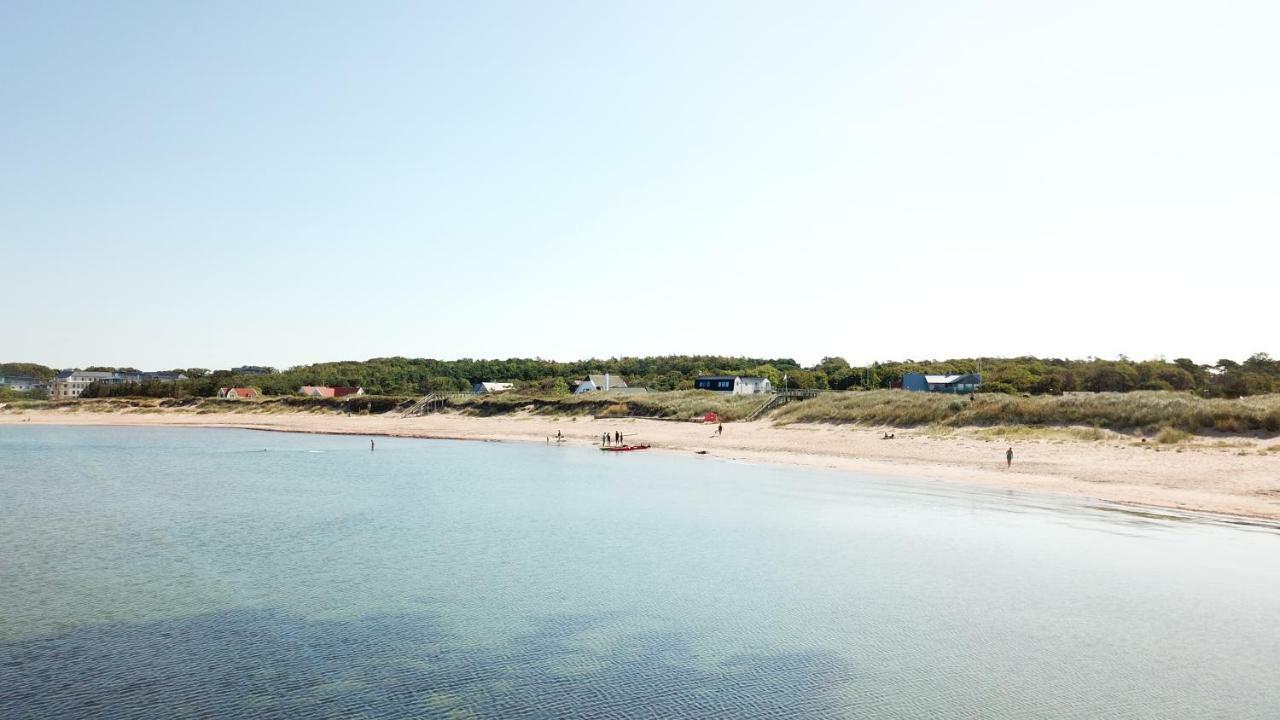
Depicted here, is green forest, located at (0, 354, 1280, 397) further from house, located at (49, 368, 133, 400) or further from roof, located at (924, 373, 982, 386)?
house, located at (49, 368, 133, 400)

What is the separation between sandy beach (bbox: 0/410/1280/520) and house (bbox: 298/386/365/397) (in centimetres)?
5470

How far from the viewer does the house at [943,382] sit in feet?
253

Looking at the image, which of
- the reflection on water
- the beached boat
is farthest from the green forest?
the reflection on water

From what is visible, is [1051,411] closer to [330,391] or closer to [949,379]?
[949,379]

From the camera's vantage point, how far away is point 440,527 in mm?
23984

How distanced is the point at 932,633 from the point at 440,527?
15.5 metres

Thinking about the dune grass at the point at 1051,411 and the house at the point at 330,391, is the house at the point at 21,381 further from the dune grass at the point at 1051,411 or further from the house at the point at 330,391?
the dune grass at the point at 1051,411

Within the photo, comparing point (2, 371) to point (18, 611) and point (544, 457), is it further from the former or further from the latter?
point (18, 611)

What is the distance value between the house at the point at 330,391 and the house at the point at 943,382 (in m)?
82.0

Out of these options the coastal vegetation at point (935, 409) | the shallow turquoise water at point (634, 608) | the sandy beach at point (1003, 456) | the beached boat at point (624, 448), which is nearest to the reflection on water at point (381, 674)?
the shallow turquoise water at point (634, 608)

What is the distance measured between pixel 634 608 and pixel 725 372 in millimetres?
107593

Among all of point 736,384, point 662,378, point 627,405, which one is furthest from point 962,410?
point 662,378

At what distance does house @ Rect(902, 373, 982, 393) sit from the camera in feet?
253

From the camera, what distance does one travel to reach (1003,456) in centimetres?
3778
